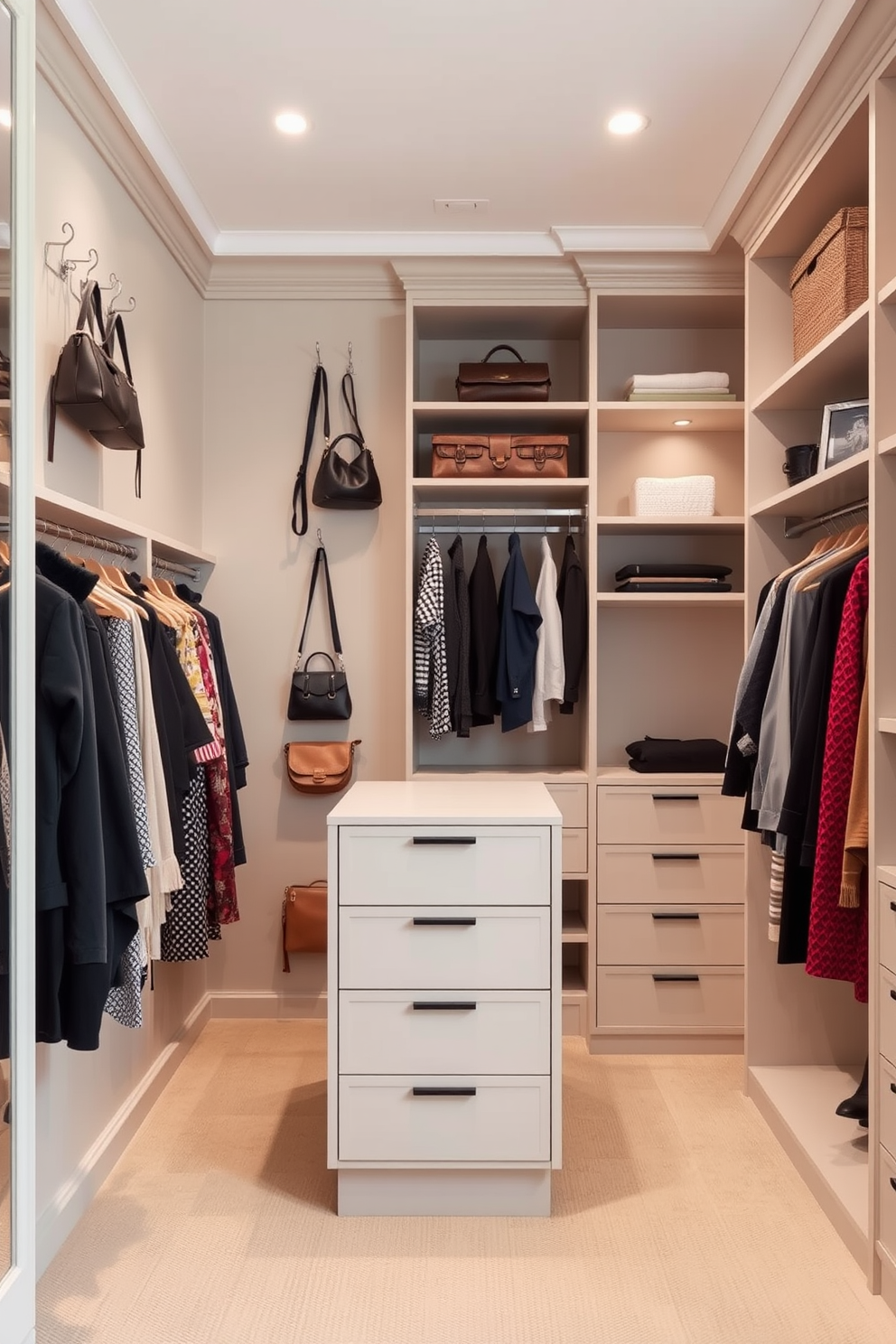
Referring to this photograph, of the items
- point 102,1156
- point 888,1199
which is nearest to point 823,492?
point 888,1199

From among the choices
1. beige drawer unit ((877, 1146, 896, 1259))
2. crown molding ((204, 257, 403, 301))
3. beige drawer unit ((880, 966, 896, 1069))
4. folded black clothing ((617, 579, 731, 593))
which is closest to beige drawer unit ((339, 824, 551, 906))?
beige drawer unit ((880, 966, 896, 1069))

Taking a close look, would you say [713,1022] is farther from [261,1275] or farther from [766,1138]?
[261,1275]

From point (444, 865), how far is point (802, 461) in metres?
1.49

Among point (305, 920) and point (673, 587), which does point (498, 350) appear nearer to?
point (673, 587)

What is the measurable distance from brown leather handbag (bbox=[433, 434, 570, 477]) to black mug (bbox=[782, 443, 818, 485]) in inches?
36.9

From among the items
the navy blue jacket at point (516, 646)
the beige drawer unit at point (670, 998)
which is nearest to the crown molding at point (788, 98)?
the navy blue jacket at point (516, 646)

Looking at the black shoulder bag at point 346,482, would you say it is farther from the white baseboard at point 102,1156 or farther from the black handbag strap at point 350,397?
the white baseboard at point 102,1156

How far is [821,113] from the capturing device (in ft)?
8.09

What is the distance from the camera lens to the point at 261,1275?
7.11 ft

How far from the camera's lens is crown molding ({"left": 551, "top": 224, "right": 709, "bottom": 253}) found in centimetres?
347

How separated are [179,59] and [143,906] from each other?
2028 mm

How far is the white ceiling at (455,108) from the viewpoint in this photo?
2352 mm

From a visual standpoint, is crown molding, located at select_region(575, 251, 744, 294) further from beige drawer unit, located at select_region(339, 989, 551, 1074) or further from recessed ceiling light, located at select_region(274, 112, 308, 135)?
beige drawer unit, located at select_region(339, 989, 551, 1074)

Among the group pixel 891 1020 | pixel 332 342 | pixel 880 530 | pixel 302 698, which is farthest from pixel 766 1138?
pixel 332 342
